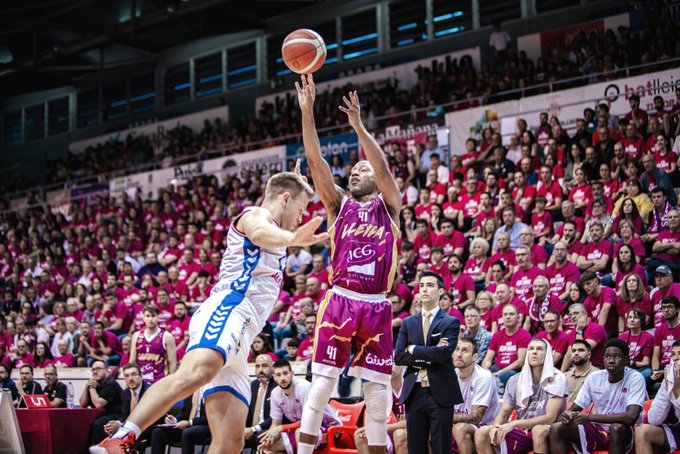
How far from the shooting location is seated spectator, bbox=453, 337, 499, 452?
8.54m

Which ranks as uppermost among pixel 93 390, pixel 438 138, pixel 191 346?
pixel 438 138

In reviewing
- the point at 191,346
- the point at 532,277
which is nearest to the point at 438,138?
the point at 532,277

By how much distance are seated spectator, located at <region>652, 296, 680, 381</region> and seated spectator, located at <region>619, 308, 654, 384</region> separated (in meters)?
0.08

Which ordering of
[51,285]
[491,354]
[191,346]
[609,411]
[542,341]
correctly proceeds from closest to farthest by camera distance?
[191,346]
[609,411]
[542,341]
[491,354]
[51,285]

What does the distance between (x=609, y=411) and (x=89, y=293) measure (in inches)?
510

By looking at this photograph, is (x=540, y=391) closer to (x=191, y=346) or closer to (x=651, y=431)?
(x=651, y=431)

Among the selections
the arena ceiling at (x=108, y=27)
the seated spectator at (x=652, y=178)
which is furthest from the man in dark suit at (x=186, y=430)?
the arena ceiling at (x=108, y=27)

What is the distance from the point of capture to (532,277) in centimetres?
1126

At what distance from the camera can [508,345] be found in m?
9.88

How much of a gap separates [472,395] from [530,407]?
A: 0.67m

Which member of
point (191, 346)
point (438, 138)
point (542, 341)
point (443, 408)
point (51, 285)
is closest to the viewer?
point (191, 346)

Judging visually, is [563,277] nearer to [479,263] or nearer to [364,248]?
[479,263]

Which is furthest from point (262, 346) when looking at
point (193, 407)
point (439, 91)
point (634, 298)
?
point (439, 91)

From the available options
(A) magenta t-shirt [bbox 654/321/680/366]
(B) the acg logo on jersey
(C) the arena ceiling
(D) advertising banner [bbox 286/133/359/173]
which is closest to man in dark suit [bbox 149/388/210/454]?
(B) the acg logo on jersey
